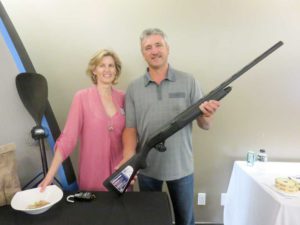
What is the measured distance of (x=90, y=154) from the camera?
1377 mm

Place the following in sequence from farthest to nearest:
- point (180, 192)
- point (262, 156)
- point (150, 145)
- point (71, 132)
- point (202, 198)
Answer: point (202, 198) → point (262, 156) → point (180, 192) → point (71, 132) → point (150, 145)

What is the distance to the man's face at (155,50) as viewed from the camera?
1346 mm

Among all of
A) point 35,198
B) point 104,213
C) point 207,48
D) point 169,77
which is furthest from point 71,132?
point 207,48


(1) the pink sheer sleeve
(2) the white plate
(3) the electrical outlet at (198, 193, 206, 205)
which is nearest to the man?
(1) the pink sheer sleeve

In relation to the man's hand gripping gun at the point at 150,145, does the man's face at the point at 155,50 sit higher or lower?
higher

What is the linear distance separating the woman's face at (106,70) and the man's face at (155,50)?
0.68ft

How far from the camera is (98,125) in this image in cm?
135

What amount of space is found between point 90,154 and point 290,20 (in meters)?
1.64

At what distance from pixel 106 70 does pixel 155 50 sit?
0.29 meters

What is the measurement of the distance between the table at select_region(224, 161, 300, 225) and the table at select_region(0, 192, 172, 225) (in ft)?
2.09

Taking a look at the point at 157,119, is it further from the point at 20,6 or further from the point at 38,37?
the point at 20,6

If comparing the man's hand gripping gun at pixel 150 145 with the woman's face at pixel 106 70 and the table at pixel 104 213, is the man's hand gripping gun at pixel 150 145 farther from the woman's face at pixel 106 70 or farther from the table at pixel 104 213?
the woman's face at pixel 106 70

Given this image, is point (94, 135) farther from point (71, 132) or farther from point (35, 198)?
point (35, 198)

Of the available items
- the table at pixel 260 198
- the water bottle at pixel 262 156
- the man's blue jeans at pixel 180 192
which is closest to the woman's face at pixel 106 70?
the man's blue jeans at pixel 180 192
